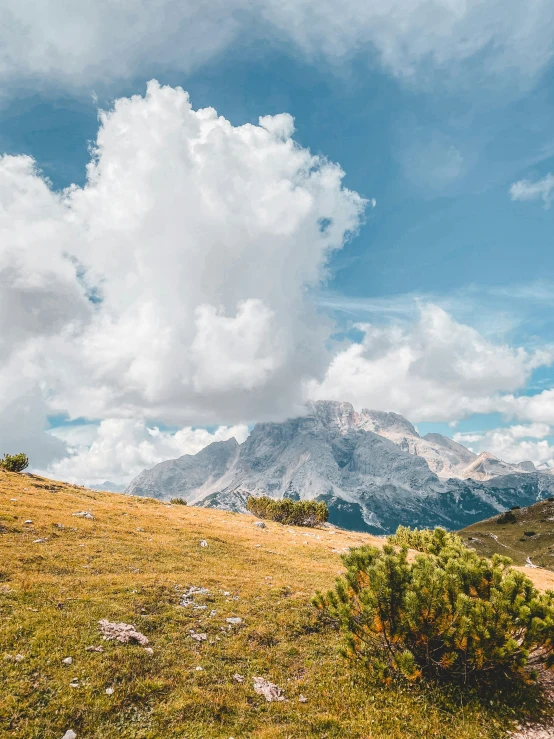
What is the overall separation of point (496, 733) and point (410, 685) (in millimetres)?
3099

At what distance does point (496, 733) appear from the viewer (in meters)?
13.1

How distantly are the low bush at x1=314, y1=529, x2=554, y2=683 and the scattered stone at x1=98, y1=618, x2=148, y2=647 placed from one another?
8729mm

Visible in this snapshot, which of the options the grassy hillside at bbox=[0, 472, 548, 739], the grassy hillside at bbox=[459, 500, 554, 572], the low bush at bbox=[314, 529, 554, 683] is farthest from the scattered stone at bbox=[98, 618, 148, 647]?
the grassy hillside at bbox=[459, 500, 554, 572]

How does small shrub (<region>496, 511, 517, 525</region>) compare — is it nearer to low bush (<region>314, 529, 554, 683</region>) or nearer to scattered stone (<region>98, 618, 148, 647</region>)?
low bush (<region>314, 529, 554, 683</region>)

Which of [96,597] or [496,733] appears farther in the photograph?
[96,597]

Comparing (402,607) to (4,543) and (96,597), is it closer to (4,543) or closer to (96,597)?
(96,597)

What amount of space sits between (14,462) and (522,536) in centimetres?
17418

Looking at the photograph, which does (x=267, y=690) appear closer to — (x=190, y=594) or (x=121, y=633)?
(x=121, y=633)

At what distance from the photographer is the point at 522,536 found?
15612 centimetres

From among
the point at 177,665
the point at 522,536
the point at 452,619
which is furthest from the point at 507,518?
the point at 177,665

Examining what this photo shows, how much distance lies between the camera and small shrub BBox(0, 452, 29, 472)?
219 ft

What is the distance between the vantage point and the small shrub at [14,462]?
2623 inches

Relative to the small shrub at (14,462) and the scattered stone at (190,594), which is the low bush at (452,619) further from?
the small shrub at (14,462)

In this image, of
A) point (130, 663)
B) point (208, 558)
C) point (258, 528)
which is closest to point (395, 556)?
point (130, 663)
